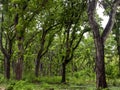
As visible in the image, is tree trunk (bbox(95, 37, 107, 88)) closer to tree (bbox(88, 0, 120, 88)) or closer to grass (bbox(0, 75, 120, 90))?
tree (bbox(88, 0, 120, 88))

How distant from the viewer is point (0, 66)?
203 ft

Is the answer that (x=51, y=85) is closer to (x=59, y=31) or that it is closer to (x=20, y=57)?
(x=20, y=57)

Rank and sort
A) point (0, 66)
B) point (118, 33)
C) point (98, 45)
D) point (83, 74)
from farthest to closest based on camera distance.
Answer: point (0, 66), point (83, 74), point (118, 33), point (98, 45)

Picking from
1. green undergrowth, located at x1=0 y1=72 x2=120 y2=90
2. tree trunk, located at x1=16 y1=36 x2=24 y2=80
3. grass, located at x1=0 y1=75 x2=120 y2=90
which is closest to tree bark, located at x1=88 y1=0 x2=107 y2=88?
green undergrowth, located at x1=0 y1=72 x2=120 y2=90

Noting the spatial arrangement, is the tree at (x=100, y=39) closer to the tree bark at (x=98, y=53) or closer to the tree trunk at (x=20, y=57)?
the tree bark at (x=98, y=53)

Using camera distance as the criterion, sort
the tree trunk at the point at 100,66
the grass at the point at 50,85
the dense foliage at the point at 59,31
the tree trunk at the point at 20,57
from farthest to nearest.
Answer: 1. the tree trunk at the point at 20,57
2. the dense foliage at the point at 59,31
3. the tree trunk at the point at 100,66
4. the grass at the point at 50,85

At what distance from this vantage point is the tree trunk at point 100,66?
585 inches

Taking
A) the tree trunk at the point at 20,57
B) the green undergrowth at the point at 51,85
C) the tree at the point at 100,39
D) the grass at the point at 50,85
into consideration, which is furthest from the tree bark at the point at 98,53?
the tree trunk at the point at 20,57

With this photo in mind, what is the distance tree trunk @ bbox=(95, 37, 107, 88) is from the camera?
1486 centimetres

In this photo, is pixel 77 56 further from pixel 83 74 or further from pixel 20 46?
pixel 20 46

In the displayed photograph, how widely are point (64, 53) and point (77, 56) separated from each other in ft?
93.0

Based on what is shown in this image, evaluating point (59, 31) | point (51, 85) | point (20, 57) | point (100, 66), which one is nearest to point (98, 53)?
point (100, 66)

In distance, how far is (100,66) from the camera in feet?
49.4

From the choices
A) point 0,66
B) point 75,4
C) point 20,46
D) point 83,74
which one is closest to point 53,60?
point 0,66
